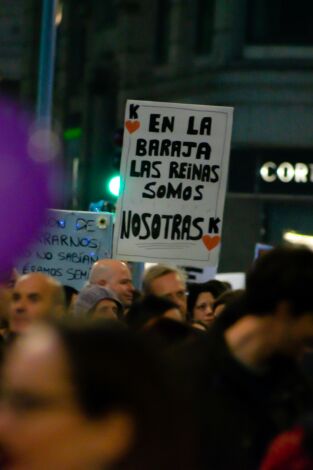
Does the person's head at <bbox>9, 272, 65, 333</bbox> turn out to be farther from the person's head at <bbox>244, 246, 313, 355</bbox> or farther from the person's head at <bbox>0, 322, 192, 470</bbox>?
the person's head at <bbox>0, 322, 192, 470</bbox>

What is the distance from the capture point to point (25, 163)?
1174cm

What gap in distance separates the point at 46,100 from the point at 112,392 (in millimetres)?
12434

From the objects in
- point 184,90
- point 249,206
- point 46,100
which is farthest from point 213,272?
point 184,90

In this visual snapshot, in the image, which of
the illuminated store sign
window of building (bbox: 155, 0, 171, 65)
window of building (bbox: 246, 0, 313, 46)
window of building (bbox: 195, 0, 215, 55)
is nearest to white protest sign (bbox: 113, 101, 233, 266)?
the illuminated store sign

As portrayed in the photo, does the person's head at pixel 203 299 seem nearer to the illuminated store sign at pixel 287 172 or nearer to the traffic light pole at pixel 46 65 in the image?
the traffic light pole at pixel 46 65

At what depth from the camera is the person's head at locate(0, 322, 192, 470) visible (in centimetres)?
222

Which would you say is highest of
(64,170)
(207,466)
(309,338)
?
(309,338)

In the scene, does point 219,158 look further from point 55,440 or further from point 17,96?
point 17,96

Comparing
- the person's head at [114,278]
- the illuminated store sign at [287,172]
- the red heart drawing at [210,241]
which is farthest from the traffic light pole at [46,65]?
the illuminated store sign at [287,172]

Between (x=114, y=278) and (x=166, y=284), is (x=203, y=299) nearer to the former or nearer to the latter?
(x=114, y=278)

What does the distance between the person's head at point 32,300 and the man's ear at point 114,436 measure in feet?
13.4

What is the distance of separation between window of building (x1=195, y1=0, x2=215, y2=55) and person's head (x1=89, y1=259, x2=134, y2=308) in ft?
49.2

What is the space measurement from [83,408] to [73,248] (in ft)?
30.8

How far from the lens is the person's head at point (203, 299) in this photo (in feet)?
32.4
